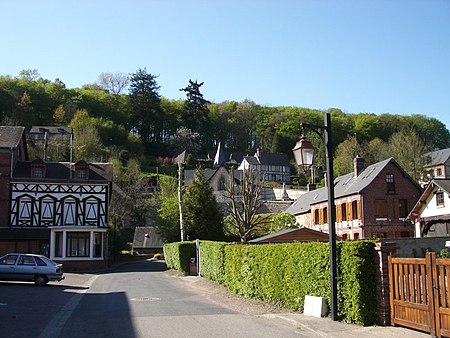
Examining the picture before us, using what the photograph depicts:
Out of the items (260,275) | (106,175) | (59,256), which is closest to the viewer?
(260,275)

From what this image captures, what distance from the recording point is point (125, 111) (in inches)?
4296

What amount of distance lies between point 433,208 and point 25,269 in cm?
2854

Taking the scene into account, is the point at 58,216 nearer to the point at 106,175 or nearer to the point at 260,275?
the point at 106,175

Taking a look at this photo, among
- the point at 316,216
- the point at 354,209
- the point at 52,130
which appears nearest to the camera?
the point at 354,209

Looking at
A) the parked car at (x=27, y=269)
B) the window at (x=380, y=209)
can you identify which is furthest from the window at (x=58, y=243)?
the window at (x=380, y=209)

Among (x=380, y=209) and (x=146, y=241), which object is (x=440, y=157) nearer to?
(x=380, y=209)

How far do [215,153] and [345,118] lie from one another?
30.6 metres

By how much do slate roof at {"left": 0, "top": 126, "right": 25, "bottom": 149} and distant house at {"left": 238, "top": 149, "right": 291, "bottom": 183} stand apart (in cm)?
6350

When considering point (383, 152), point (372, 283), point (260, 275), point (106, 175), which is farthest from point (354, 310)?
point (383, 152)

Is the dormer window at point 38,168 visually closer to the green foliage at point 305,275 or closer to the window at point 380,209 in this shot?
the green foliage at point 305,275

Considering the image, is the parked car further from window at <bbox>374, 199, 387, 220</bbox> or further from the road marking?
window at <bbox>374, 199, 387, 220</bbox>

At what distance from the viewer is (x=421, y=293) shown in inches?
377

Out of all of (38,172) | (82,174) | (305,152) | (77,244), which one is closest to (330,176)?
(305,152)

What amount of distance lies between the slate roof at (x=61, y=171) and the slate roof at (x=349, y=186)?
2123 centimetres
